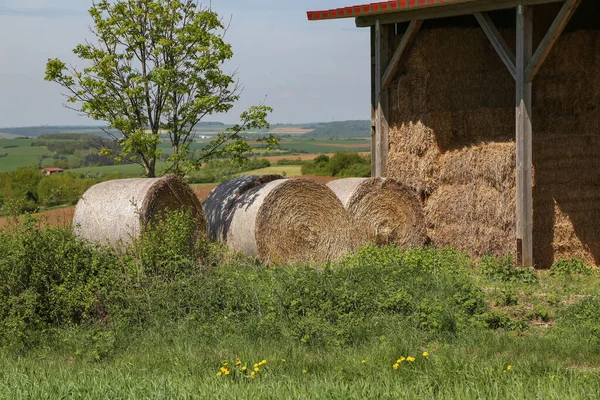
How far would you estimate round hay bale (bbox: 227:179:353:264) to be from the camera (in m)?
11.7

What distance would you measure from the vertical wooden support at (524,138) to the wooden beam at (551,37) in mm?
A: 118

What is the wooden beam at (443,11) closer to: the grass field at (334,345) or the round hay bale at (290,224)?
the round hay bale at (290,224)

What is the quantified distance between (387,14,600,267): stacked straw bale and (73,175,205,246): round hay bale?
4.53m

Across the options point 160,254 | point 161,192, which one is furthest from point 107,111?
point 160,254

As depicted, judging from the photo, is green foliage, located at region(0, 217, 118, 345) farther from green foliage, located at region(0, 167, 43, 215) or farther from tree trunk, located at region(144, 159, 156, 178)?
green foliage, located at region(0, 167, 43, 215)

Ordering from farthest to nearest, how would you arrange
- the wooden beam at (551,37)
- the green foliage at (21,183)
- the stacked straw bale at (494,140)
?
1. the green foliage at (21,183)
2. the stacked straw bale at (494,140)
3. the wooden beam at (551,37)

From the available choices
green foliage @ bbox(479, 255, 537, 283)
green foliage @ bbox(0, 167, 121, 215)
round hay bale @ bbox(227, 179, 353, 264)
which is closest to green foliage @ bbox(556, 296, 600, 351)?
green foliage @ bbox(479, 255, 537, 283)

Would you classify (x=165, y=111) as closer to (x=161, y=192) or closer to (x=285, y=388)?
(x=161, y=192)

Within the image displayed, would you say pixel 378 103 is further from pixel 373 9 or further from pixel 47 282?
pixel 47 282

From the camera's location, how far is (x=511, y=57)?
12.4m

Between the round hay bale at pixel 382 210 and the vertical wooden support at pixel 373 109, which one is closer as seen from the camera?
the round hay bale at pixel 382 210

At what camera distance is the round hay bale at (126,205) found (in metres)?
10.8

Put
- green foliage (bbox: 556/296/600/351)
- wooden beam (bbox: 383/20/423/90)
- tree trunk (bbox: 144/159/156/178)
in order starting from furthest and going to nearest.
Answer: wooden beam (bbox: 383/20/423/90)
tree trunk (bbox: 144/159/156/178)
green foliage (bbox: 556/296/600/351)

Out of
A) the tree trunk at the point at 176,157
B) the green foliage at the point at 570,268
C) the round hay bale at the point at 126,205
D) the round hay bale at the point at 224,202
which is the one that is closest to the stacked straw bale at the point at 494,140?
the green foliage at the point at 570,268
